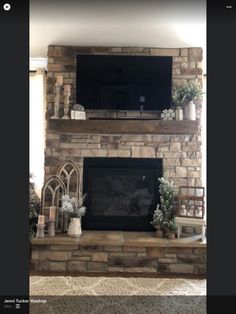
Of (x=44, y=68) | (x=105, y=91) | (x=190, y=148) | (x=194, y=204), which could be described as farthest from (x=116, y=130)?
(x=44, y=68)

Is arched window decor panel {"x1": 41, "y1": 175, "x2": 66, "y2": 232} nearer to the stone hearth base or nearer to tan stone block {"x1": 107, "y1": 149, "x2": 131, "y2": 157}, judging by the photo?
the stone hearth base

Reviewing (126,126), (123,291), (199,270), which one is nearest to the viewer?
(123,291)

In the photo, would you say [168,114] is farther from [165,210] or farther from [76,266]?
[76,266]

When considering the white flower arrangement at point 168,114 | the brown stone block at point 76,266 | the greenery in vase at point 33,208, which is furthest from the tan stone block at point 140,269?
the white flower arrangement at point 168,114

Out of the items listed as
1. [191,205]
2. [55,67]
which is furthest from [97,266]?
[55,67]

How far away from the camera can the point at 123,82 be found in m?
2.50

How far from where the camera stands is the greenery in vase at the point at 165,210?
7.73ft

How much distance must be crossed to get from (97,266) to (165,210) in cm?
75

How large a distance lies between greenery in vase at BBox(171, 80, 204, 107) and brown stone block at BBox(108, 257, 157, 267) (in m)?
1.42

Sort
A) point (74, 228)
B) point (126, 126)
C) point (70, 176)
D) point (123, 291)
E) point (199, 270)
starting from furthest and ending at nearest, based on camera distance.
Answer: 1. point (70, 176)
2. point (126, 126)
3. point (74, 228)
4. point (199, 270)
5. point (123, 291)

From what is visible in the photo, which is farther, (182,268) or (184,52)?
(184,52)

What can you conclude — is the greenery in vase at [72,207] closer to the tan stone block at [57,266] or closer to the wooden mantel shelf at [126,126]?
the tan stone block at [57,266]
